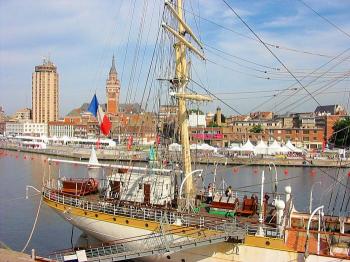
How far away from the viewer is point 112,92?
611 feet

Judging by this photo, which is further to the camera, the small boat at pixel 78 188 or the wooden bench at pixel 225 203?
the small boat at pixel 78 188

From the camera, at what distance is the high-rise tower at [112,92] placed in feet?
598

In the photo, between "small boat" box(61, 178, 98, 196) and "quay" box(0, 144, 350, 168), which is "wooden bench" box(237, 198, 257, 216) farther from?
"quay" box(0, 144, 350, 168)

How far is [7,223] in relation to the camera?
30984 millimetres

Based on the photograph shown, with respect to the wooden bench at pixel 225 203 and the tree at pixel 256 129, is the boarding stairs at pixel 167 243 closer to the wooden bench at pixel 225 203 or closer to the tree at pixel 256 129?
the wooden bench at pixel 225 203

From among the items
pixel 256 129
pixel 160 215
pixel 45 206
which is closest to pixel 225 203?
pixel 160 215

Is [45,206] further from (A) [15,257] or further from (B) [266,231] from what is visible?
(B) [266,231]

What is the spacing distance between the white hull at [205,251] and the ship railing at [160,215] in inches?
23.0

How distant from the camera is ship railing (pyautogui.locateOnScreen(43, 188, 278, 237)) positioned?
18.5 m

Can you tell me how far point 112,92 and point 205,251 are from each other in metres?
171

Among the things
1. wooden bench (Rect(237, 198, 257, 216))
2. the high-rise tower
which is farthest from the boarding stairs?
the high-rise tower

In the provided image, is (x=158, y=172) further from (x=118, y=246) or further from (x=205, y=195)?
(x=118, y=246)

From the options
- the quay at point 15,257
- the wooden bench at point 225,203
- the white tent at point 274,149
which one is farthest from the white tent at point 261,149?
the quay at point 15,257

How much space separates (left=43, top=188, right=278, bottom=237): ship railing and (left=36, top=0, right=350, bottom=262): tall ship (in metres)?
0.04
